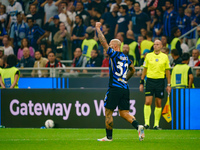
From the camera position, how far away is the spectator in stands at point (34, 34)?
19712mm

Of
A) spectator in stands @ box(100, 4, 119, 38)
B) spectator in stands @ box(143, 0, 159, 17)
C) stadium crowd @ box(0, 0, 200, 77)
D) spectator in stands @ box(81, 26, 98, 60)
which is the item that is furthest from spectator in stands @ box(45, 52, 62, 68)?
spectator in stands @ box(143, 0, 159, 17)

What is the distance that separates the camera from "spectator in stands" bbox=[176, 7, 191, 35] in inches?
698

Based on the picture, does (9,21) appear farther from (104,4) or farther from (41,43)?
(104,4)

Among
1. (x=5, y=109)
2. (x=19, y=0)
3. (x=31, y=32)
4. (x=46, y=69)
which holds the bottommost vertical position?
(x=5, y=109)

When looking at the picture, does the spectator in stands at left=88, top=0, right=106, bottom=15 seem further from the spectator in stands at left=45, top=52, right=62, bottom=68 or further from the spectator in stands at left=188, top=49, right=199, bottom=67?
the spectator in stands at left=188, top=49, right=199, bottom=67

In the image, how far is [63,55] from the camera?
1892cm

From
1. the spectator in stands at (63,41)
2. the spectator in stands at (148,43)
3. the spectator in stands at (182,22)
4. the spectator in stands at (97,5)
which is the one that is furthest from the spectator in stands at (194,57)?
the spectator in stands at (63,41)

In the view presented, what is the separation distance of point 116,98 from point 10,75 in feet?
19.1

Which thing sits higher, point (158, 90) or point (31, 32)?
point (31, 32)

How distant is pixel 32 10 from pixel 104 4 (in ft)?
10.7

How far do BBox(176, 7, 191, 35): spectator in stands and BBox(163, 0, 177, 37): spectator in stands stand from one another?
0.17 meters

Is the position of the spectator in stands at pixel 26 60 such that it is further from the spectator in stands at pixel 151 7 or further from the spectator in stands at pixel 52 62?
the spectator in stands at pixel 151 7

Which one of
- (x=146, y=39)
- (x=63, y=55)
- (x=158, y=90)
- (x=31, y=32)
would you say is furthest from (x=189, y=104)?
(x=31, y=32)

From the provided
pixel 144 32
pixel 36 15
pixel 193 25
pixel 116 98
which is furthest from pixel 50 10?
pixel 116 98
